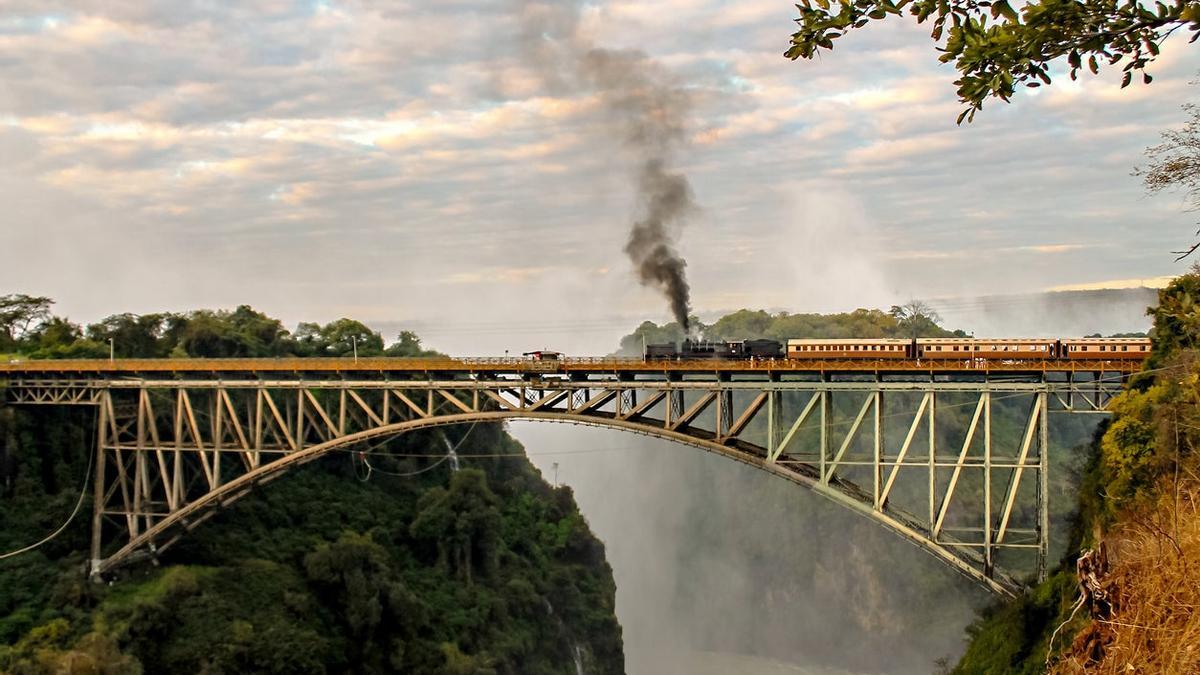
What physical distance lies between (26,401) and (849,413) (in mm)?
69075

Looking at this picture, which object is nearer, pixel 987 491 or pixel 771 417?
pixel 987 491

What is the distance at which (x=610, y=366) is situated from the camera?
129ft

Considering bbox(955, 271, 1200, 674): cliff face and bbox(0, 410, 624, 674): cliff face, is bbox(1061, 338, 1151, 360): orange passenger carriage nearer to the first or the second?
bbox(955, 271, 1200, 674): cliff face

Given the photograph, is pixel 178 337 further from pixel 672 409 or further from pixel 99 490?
pixel 672 409

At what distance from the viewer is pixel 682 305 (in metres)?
59.3

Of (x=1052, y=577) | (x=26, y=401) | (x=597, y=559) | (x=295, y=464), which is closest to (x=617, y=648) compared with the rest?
(x=597, y=559)

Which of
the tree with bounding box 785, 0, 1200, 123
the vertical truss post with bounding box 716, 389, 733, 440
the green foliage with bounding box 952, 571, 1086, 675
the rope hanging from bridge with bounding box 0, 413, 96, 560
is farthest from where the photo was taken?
the rope hanging from bridge with bounding box 0, 413, 96, 560

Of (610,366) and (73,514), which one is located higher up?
(610,366)

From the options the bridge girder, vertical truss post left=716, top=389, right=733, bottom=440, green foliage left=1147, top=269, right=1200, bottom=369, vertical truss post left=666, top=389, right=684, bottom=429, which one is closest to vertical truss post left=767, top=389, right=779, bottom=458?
the bridge girder

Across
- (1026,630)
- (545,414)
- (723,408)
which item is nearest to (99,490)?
(545,414)

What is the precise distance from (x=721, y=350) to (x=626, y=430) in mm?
4460

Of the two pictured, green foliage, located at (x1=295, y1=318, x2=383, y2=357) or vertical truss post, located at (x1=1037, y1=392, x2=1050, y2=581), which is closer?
Answer: vertical truss post, located at (x1=1037, y1=392, x2=1050, y2=581)

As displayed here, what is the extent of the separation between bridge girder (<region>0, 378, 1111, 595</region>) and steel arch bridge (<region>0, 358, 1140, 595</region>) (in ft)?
0.29

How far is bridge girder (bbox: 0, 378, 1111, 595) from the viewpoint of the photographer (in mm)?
32719
